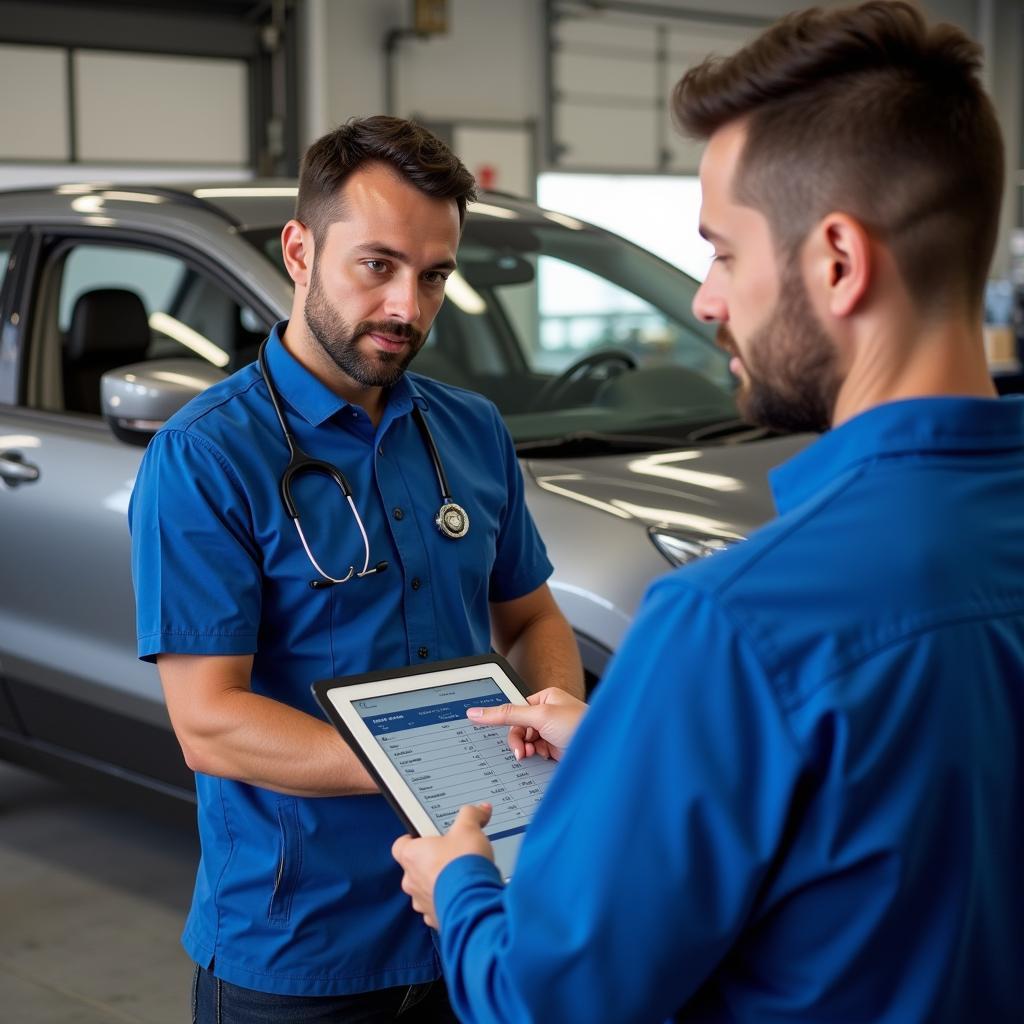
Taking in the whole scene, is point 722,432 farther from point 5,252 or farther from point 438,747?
point 5,252

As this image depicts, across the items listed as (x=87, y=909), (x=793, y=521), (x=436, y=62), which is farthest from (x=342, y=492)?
(x=436, y=62)

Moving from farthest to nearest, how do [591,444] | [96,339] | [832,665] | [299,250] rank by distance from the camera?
[96,339] < [591,444] < [299,250] < [832,665]

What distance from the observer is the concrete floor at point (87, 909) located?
295 centimetres

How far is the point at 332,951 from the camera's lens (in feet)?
5.29

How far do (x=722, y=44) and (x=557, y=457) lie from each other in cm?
1058

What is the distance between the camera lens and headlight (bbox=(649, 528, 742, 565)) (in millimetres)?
2549

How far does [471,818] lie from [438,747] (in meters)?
0.22

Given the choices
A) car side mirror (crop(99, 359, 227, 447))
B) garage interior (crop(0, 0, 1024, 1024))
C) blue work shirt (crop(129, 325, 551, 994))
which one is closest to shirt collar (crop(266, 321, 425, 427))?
blue work shirt (crop(129, 325, 551, 994))

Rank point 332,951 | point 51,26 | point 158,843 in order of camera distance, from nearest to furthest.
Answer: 1. point 332,951
2. point 158,843
3. point 51,26

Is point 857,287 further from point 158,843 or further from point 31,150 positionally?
point 31,150

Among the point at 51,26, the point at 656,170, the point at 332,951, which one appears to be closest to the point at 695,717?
the point at 332,951

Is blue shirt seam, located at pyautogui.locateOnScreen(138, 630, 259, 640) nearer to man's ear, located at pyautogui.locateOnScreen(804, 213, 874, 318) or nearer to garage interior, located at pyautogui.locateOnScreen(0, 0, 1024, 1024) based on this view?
man's ear, located at pyautogui.locateOnScreen(804, 213, 874, 318)

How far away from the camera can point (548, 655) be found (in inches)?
73.3

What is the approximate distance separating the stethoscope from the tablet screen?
22 centimetres
